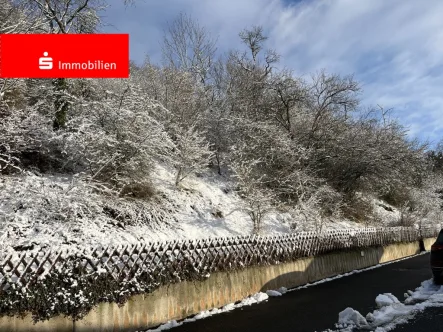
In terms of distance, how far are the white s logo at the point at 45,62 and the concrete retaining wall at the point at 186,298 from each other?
32.4 feet

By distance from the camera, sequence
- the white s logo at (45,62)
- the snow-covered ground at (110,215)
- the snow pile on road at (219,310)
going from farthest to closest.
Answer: the white s logo at (45,62)
the snow-covered ground at (110,215)
the snow pile on road at (219,310)

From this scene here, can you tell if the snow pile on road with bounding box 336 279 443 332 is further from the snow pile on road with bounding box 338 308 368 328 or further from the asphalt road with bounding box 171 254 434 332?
the asphalt road with bounding box 171 254 434 332

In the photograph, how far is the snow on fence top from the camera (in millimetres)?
5660

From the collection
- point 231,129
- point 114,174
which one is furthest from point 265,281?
point 231,129

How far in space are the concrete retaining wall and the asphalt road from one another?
1.98ft

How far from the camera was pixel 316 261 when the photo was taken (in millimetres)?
12445

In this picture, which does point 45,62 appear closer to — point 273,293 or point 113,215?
point 113,215

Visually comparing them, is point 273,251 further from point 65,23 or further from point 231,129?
point 65,23

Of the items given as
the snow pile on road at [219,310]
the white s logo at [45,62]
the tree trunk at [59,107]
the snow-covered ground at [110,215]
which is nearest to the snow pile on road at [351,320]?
the snow pile on road at [219,310]

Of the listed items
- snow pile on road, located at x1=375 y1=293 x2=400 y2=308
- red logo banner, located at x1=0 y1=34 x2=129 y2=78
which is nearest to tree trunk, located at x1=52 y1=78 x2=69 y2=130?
red logo banner, located at x1=0 y1=34 x2=129 y2=78

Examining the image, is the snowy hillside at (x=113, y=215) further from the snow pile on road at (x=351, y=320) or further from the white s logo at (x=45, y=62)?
the snow pile on road at (x=351, y=320)

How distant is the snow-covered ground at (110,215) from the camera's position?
9.49 m

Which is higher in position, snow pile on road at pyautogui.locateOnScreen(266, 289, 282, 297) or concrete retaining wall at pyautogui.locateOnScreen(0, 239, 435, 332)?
concrete retaining wall at pyautogui.locateOnScreen(0, 239, 435, 332)

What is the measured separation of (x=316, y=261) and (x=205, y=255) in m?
5.66
